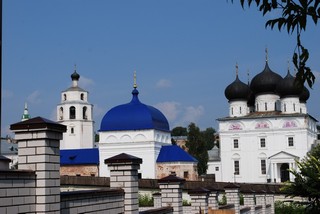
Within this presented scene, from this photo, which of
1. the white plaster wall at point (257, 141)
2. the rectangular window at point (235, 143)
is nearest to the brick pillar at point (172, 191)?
the white plaster wall at point (257, 141)

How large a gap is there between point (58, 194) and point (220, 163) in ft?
172

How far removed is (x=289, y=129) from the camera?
178ft

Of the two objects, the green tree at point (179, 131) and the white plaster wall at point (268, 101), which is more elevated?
the green tree at point (179, 131)

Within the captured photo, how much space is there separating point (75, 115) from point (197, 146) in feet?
74.3

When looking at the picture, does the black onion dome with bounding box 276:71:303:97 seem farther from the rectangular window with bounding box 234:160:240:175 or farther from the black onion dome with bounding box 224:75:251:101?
the rectangular window with bounding box 234:160:240:175

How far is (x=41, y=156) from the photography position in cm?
742

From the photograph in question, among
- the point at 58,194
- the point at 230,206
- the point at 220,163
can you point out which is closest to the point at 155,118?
the point at 220,163

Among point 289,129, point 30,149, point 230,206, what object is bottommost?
point 230,206

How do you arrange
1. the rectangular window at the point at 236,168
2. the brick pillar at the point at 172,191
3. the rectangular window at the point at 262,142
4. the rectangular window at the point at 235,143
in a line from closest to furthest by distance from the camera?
the brick pillar at the point at 172,191
the rectangular window at the point at 262,142
the rectangular window at the point at 236,168
the rectangular window at the point at 235,143

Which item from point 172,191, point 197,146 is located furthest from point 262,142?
point 172,191

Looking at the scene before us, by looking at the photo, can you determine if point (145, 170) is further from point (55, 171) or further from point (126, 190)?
point (55, 171)

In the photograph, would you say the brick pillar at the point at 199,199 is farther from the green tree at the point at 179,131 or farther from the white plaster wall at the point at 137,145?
the green tree at the point at 179,131

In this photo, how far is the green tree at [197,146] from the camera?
7250 centimetres

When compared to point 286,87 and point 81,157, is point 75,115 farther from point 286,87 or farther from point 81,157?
point 286,87
